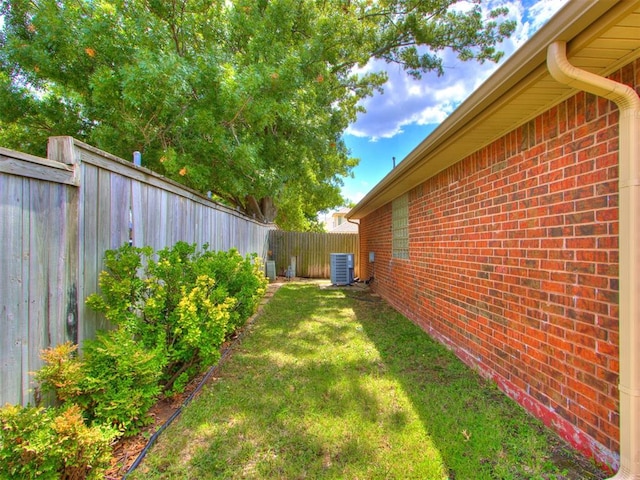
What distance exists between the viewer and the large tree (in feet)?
17.9

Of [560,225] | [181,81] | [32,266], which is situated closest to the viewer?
[32,266]

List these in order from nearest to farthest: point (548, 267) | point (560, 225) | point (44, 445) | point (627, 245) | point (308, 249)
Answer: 1. point (44, 445)
2. point (627, 245)
3. point (560, 225)
4. point (548, 267)
5. point (308, 249)

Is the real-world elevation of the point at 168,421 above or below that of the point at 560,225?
below

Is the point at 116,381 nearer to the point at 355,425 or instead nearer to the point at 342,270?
the point at 355,425

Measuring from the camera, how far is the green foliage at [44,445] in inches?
53.9

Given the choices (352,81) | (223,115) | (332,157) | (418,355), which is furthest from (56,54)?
(352,81)

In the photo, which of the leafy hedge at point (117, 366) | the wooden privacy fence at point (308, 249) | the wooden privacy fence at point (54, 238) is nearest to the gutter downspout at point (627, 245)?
the leafy hedge at point (117, 366)

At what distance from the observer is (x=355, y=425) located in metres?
2.35

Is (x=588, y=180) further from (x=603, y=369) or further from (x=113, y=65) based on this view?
(x=113, y=65)

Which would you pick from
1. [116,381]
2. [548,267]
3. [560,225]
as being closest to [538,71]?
[560,225]

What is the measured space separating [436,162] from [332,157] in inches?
285

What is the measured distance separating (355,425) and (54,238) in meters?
2.52

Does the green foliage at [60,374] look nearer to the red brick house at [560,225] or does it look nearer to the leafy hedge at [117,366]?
the leafy hedge at [117,366]

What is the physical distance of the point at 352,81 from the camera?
1270cm
